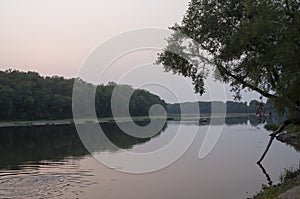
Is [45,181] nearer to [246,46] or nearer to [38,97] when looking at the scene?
[246,46]

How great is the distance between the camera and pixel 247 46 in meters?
21.1

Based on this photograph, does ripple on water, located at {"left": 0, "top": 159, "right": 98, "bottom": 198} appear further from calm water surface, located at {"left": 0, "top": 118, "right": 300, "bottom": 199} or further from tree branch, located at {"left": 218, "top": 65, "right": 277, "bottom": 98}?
tree branch, located at {"left": 218, "top": 65, "right": 277, "bottom": 98}

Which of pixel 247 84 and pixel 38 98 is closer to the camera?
pixel 247 84

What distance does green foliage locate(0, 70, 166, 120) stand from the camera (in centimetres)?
10840

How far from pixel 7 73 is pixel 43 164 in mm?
98777

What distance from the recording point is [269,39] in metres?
19.1

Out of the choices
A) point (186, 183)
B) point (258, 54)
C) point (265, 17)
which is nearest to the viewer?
point (265, 17)


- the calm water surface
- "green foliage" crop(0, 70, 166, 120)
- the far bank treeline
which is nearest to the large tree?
the calm water surface

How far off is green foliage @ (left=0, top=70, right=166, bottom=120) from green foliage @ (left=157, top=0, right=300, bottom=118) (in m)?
82.1

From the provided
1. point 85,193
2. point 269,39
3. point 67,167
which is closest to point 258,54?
point 269,39

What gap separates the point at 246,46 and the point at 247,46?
0.44ft

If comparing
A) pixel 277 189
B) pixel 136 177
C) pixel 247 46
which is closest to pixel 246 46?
pixel 247 46

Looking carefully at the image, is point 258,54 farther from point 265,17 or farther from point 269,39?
point 265,17

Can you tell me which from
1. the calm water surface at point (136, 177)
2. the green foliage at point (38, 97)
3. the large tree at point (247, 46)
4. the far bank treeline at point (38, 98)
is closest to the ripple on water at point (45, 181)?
the calm water surface at point (136, 177)
